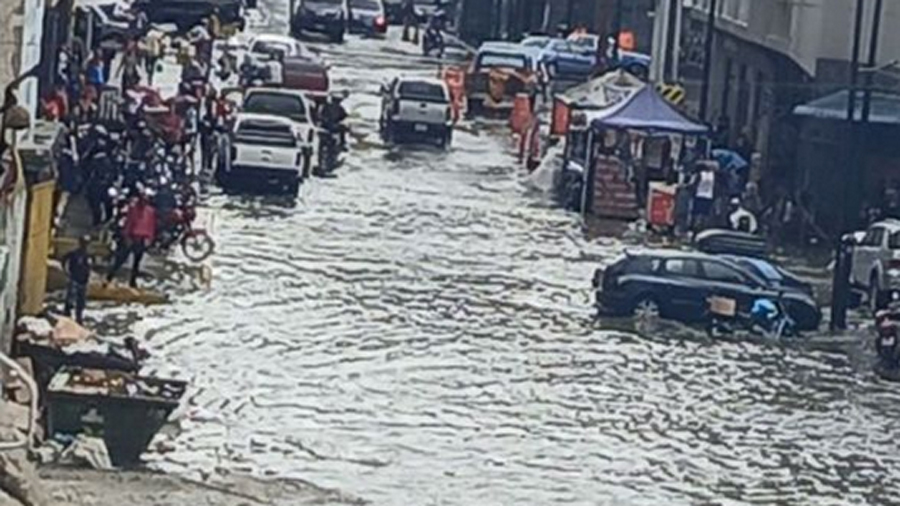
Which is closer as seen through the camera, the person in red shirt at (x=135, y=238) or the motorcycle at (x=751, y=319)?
the person in red shirt at (x=135, y=238)

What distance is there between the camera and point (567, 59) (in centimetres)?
7569

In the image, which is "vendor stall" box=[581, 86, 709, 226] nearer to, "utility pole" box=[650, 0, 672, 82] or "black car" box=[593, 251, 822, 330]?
"black car" box=[593, 251, 822, 330]

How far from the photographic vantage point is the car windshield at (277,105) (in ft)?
173

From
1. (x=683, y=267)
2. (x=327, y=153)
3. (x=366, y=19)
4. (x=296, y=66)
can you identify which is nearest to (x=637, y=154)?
(x=327, y=153)

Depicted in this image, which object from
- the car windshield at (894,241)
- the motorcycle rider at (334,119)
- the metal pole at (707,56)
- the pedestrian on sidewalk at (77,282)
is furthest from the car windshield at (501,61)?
the pedestrian on sidewalk at (77,282)

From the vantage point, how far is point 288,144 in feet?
160

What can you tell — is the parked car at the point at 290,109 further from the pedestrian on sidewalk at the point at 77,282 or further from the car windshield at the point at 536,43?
the car windshield at the point at 536,43

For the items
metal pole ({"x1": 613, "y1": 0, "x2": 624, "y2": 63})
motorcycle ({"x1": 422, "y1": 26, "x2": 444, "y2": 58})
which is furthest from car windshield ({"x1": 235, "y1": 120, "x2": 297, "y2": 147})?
motorcycle ({"x1": 422, "y1": 26, "x2": 444, "y2": 58})

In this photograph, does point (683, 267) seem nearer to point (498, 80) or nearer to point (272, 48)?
point (272, 48)

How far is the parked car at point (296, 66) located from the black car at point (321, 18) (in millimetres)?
18735

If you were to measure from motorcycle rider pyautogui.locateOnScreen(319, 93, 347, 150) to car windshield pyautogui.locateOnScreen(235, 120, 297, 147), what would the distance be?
591 centimetres

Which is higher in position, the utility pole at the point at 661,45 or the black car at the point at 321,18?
the utility pole at the point at 661,45

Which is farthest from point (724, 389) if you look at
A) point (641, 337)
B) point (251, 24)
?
point (251, 24)

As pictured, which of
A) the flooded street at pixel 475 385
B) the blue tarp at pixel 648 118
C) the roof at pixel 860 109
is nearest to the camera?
the flooded street at pixel 475 385
